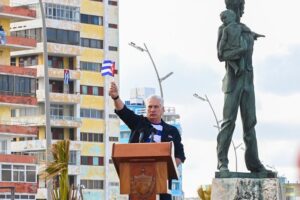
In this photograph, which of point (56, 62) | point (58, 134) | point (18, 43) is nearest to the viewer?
point (18, 43)

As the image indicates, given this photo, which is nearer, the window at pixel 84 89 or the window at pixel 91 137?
the window at pixel 91 137

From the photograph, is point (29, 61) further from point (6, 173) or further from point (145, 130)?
point (145, 130)

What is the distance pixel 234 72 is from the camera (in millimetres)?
19453

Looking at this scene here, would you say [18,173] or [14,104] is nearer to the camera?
[18,173]

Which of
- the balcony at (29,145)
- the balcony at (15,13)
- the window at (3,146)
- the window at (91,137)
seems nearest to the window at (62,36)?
the window at (91,137)

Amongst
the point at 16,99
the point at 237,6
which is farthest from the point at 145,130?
the point at 16,99

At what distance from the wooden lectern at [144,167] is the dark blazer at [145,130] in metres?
1.37

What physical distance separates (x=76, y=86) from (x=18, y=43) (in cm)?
1754

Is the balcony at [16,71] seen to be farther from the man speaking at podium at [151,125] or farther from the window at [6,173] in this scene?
the man speaking at podium at [151,125]

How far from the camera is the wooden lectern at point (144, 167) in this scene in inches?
445

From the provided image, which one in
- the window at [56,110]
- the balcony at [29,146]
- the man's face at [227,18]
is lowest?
the man's face at [227,18]

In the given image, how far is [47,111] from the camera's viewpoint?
51406mm

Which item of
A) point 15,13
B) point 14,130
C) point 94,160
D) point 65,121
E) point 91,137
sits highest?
point 15,13

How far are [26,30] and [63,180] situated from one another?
71.9 meters
